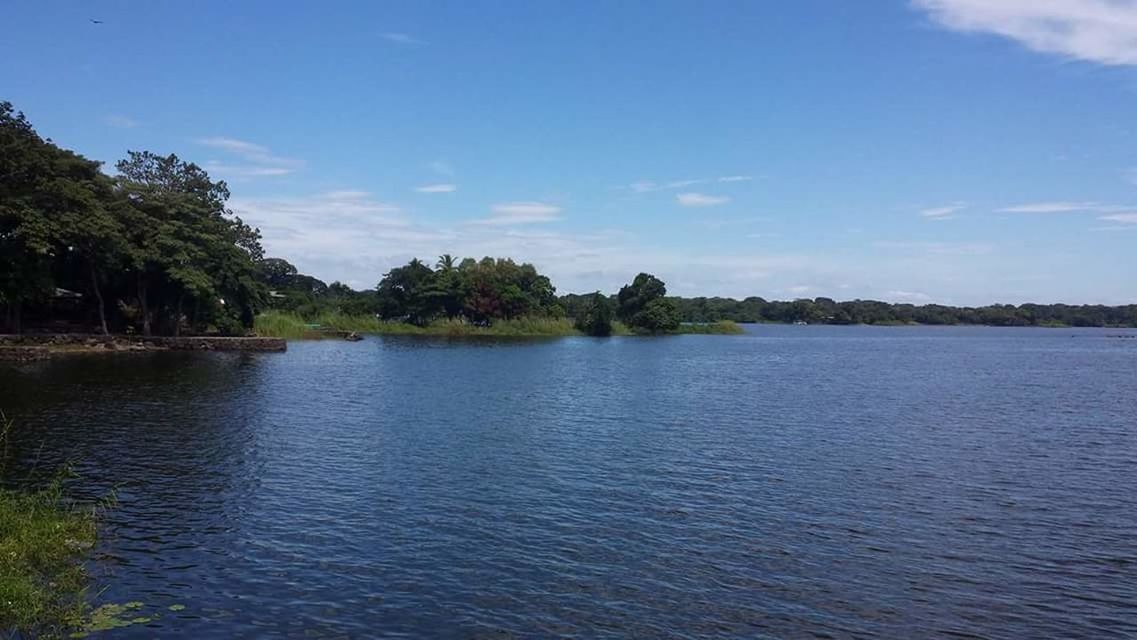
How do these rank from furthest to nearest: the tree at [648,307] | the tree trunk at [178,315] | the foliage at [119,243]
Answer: the tree at [648,307] < the tree trunk at [178,315] < the foliage at [119,243]

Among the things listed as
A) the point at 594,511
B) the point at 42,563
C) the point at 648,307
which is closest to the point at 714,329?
the point at 648,307

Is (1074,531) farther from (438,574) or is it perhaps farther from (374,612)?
(374,612)

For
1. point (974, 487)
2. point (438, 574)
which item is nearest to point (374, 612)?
point (438, 574)

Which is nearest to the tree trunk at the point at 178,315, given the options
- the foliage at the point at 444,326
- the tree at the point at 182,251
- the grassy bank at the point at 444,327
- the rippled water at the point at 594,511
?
the tree at the point at 182,251

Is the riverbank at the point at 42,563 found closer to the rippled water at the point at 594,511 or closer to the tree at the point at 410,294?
the rippled water at the point at 594,511

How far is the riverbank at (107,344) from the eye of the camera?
1896 inches

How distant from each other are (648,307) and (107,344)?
86.8 meters

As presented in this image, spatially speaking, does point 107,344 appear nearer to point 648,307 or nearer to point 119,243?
point 119,243

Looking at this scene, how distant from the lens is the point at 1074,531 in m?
16.8

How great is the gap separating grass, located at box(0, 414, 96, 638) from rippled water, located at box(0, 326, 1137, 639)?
0.55 m

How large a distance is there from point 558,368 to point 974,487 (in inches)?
1538

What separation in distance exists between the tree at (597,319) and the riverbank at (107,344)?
61776mm

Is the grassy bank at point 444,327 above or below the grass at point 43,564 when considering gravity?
above

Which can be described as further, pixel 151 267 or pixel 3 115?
pixel 151 267
